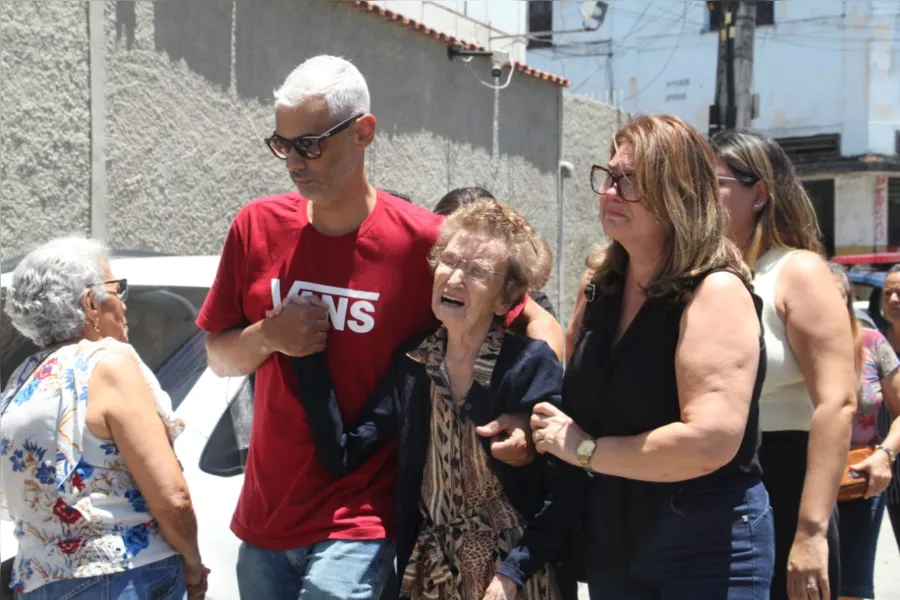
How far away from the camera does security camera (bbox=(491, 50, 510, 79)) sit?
43.1 ft

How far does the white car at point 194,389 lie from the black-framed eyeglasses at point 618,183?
147 cm

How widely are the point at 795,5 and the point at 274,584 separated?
24.5 metres

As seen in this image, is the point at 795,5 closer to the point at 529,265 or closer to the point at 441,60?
the point at 441,60

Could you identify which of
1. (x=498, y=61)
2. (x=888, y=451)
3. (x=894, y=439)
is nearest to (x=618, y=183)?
(x=888, y=451)

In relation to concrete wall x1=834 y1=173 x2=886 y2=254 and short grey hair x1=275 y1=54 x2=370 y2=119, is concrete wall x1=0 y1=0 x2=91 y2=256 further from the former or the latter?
concrete wall x1=834 y1=173 x2=886 y2=254

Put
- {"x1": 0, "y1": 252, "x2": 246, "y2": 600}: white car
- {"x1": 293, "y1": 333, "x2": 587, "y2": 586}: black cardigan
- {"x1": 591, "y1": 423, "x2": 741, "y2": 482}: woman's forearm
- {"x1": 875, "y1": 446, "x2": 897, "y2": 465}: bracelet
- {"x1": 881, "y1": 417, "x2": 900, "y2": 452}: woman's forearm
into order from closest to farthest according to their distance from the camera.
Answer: {"x1": 591, "y1": 423, "x2": 741, "y2": 482}: woman's forearm → {"x1": 293, "y1": 333, "x2": 587, "y2": 586}: black cardigan → {"x1": 0, "y1": 252, "x2": 246, "y2": 600}: white car → {"x1": 875, "y1": 446, "x2": 897, "y2": 465}: bracelet → {"x1": 881, "y1": 417, "x2": 900, "y2": 452}: woman's forearm

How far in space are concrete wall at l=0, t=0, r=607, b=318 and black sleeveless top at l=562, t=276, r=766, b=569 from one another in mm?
6168

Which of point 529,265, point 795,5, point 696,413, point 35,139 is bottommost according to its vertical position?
point 696,413

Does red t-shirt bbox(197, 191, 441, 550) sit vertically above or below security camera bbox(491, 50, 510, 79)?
below

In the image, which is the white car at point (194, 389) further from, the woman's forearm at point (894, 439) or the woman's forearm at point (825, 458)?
the woman's forearm at point (894, 439)

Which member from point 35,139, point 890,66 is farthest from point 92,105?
point 890,66

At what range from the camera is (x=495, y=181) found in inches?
552

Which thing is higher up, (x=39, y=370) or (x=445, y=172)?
(x=445, y=172)

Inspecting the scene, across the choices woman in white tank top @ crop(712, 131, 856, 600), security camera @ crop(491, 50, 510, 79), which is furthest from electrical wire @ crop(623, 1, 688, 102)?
woman in white tank top @ crop(712, 131, 856, 600)
